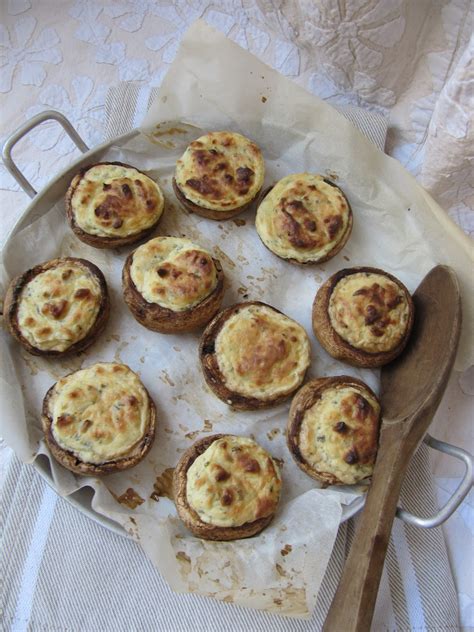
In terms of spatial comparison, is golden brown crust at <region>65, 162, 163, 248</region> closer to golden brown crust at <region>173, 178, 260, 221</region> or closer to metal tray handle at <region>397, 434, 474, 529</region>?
golden brown crust at <region>173, 178, 260, 221</region>

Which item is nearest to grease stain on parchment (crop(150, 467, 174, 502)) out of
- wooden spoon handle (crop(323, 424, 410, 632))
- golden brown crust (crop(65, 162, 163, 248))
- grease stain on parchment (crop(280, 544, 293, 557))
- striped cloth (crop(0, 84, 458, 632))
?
striped cloth (crop(0, 84, 458, 632))

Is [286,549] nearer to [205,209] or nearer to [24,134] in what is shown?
[205,209]

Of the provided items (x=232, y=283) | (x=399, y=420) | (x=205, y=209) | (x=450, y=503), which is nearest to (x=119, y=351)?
(x=232, y=283)

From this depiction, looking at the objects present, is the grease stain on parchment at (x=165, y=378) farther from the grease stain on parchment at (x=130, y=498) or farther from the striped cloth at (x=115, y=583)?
the striped cloth at (x=115, y=583)

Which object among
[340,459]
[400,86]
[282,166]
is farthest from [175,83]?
[340,459]

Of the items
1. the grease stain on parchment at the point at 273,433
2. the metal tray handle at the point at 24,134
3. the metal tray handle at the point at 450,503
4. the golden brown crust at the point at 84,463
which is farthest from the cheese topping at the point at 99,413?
the metal tray handle at the point at 450,503

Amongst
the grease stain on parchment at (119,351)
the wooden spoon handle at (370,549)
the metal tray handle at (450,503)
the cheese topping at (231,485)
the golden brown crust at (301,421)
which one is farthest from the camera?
the grease stain on parchment at (119,351)
